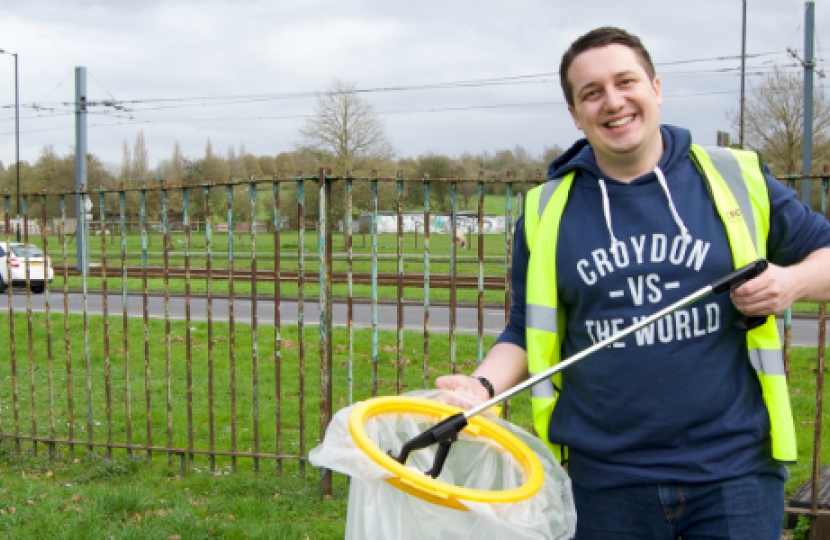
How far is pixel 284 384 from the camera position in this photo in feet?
28.0

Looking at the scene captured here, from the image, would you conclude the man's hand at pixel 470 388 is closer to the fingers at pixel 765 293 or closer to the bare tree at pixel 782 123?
the fingers at pixel 765 293

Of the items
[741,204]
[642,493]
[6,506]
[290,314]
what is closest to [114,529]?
[6,506]

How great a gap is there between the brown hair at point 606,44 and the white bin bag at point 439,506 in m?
0.87

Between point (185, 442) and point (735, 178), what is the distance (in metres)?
5.41

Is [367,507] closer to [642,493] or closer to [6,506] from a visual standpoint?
[642,493]

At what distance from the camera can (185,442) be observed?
635 cm

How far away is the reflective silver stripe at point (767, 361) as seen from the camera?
5.85 ft

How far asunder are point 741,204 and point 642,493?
26.8 inches

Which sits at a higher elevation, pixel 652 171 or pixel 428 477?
pixel 652 171

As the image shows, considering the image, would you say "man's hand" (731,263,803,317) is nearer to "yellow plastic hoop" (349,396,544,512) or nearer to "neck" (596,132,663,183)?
"neck" (596,132,663,183)

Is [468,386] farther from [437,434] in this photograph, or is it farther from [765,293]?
[765,293]

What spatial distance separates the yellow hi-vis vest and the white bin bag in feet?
0.44

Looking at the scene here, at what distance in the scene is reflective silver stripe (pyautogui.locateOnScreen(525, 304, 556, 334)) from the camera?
1.93m

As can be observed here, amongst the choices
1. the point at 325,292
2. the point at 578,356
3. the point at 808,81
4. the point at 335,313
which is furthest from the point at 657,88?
the point at 808,81
